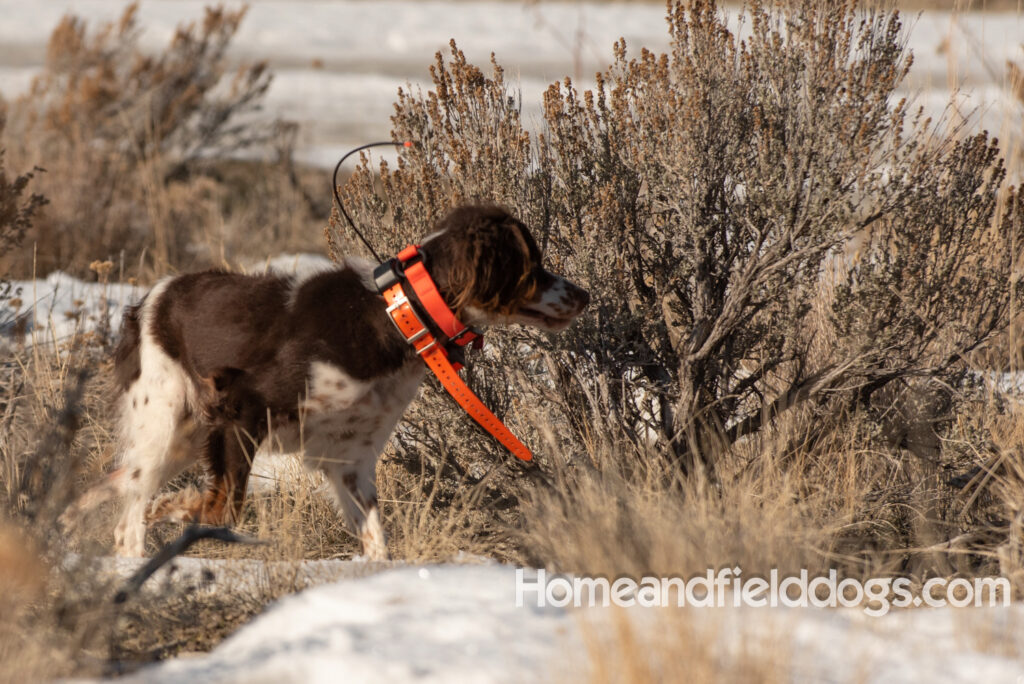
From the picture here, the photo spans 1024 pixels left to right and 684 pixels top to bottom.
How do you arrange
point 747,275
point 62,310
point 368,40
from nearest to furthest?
point 747,275
point 62,310
point 368,40

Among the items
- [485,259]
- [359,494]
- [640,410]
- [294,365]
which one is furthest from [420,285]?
[640,410]

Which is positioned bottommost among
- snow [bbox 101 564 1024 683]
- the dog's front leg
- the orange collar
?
the dog's front leg

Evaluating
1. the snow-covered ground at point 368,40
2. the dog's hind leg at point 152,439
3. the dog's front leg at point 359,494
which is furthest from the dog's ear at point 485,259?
the snow-covered ground at point 368,40

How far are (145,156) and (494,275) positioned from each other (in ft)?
22.3

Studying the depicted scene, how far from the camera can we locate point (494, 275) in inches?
136

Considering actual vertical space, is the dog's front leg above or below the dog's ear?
below

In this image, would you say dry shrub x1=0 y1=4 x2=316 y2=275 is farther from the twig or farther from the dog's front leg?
the twig

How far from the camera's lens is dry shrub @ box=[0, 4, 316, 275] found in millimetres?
7844

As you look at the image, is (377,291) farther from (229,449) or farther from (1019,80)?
(1019,80)

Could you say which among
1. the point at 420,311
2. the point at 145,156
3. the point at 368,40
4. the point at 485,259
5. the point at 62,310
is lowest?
the point at 62,310

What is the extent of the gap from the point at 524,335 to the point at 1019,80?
9.28ft

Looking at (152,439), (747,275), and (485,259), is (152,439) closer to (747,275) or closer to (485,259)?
(485,259)

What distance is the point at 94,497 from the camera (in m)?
3.61

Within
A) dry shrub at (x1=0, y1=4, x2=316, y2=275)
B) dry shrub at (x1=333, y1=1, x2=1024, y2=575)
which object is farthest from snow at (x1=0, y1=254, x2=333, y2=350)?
dry shrub at (x1=333, y1=1, x2=1024, y2=575)
